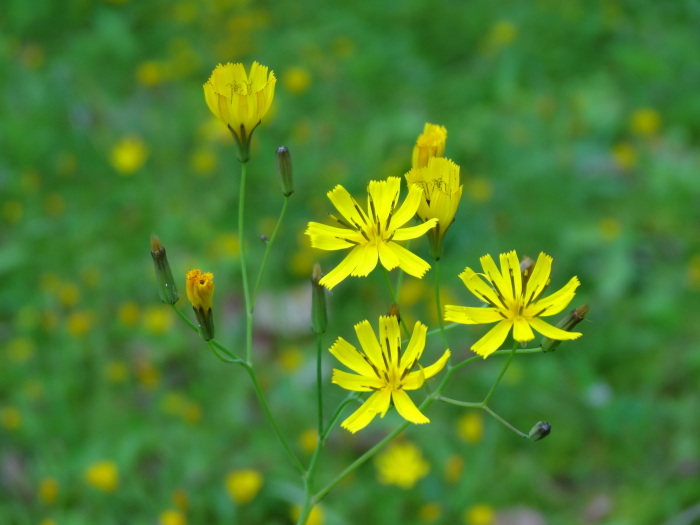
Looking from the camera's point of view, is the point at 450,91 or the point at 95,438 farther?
the point at 450,91

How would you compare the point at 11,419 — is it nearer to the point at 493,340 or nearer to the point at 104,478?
the point at 104,478

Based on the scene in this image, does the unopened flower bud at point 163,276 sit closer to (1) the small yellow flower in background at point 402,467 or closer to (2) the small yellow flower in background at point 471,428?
(1) the small yellow flower in background at point 402,467

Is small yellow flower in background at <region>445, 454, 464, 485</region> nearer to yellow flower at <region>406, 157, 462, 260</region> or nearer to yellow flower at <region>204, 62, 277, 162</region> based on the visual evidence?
yellow flower at <region>406, 157, 462, 260</region>

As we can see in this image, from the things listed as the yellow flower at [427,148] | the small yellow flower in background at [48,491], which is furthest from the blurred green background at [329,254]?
the yellow flower at [427,148]

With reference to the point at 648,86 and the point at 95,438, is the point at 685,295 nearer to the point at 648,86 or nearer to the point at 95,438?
the point at 648,86

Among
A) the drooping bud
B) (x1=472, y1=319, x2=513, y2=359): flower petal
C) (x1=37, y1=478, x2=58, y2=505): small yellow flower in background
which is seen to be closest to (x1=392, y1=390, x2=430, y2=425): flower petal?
(x1=472, y1=319, x2=513, y2=359): flower petal

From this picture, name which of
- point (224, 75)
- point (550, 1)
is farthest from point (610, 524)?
point (550, 1)

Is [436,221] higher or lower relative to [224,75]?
lower
